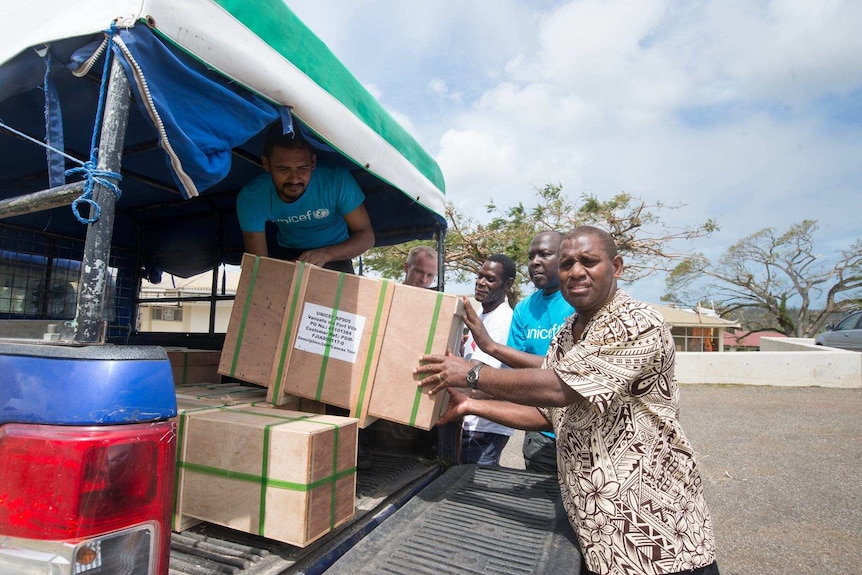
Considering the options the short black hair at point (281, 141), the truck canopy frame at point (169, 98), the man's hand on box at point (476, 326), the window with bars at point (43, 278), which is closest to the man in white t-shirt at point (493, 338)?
the man's hand on box at point (476, 326)

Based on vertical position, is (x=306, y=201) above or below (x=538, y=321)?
above

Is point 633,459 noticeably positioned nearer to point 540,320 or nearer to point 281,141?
point 540,320

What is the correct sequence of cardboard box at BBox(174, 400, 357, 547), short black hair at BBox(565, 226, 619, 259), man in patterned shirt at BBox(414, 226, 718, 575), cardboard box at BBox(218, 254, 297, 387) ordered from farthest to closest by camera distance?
cardboard box at BBox(218, 254, 297, 387), short black hair at BBox(565, 226, 619, 259), man in patterned shirt at BBox(414, 226, 718, 575), cardboard box at BBox(174, 400, 357, 547)

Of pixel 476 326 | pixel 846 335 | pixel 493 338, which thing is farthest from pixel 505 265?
pixel 846 335

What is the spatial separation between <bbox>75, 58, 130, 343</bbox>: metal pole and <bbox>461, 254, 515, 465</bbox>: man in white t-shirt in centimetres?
254

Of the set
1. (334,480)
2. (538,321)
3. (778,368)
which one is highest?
(538,321)

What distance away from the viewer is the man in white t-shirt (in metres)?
3.52

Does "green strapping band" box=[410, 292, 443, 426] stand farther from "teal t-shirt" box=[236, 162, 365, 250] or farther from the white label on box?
"teal t-shirt" box=[236, 162, 365, 250]

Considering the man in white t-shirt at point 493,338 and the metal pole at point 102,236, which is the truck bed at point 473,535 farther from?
the man in white t-shirt at point 493,338

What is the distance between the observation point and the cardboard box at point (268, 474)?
4.60 ft

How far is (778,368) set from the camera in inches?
454

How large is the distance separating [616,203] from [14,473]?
18065mm

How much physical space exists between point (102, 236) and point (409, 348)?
1134 mm

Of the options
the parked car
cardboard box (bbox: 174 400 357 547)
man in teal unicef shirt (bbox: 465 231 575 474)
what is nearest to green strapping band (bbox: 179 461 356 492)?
cardboard box (bbox: 174 400 357 547)
